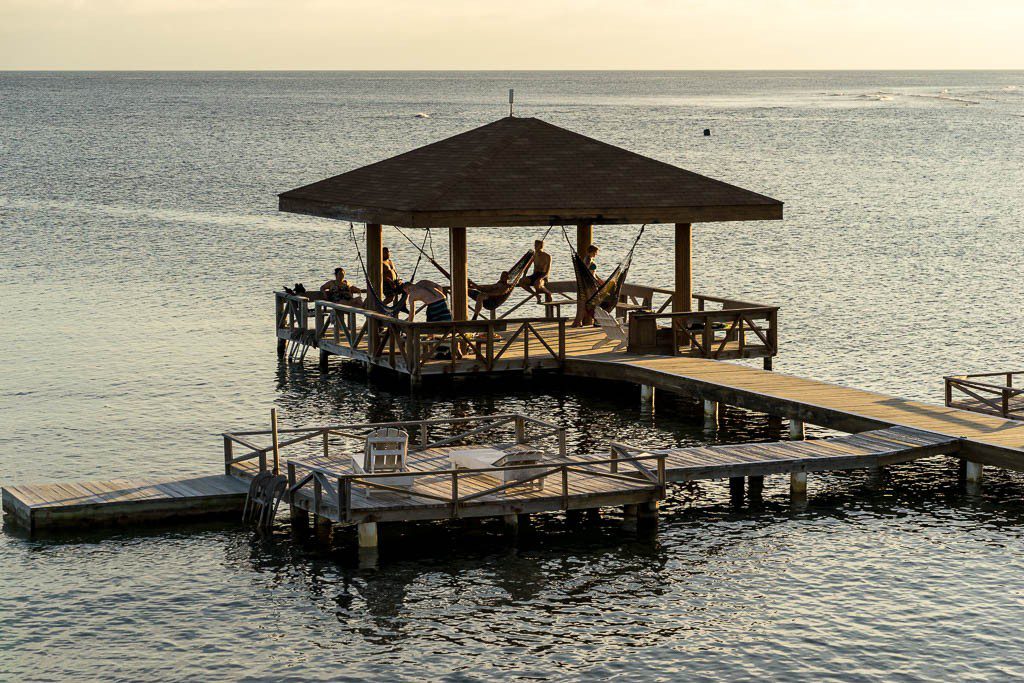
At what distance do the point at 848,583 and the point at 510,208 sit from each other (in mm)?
12120

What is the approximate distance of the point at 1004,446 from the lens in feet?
70.0

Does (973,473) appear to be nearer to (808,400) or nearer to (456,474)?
(808,400)

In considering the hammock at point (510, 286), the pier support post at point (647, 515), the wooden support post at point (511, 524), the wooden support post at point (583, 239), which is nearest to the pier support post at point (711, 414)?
the hammock at point (510, 286)

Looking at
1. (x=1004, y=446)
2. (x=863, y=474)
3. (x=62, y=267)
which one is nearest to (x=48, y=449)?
(x=863, y=474)

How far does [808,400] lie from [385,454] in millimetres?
8132

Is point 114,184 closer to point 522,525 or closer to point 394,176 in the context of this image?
point 394,176

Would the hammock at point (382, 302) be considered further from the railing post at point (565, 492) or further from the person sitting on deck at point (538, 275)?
the railing post at point (565, 492)

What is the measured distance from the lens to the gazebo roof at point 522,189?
28562 mm

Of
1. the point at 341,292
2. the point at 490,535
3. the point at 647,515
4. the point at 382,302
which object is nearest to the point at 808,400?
the point at 647,515

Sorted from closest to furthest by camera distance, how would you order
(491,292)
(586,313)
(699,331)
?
1. (699,331)
2. (491,292)
3. (586,313)

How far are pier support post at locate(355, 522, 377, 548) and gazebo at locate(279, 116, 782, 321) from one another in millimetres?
9722

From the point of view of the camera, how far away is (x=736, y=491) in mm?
22141

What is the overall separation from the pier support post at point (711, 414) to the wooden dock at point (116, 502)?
8.74m

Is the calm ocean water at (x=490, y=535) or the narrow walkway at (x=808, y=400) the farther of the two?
the narrow walkway at (x=808, y=400)
